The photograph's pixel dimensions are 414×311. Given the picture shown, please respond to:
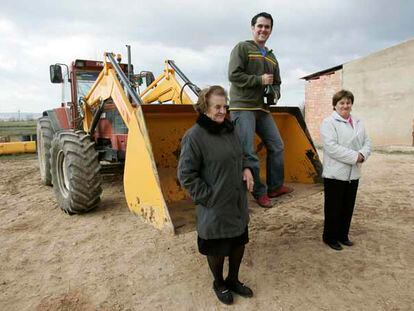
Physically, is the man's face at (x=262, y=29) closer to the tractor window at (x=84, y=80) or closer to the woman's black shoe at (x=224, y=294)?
the woman's black shoe at (x=224, y=294)

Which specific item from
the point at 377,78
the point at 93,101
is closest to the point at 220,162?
the point at 93,101

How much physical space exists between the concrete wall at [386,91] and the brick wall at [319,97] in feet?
1.28

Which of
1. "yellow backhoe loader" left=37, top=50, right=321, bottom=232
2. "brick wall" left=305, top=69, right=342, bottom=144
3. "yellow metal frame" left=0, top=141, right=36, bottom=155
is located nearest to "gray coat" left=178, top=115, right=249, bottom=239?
"yellow backhoe loader" left=37, top=50, right=321, bottom=232

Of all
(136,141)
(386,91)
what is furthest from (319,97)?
(136,141)

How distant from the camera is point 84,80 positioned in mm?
6664

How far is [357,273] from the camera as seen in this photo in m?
3.19

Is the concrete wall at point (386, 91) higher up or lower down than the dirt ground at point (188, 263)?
higher up

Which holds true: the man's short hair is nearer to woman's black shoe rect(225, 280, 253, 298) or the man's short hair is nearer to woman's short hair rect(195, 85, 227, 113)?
woman's short hair rect(195, 85, 227, 113)

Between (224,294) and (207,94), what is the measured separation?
4.84 ft

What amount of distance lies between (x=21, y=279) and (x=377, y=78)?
12130mm

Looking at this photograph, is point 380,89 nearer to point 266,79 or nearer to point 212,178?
point 266,79

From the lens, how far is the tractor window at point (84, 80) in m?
6.61

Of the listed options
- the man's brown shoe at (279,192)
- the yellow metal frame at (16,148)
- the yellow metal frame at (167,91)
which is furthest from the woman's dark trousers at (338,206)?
the yellow metal frame at (16,148)

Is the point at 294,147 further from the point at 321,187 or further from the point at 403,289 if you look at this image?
the point at 403,289
